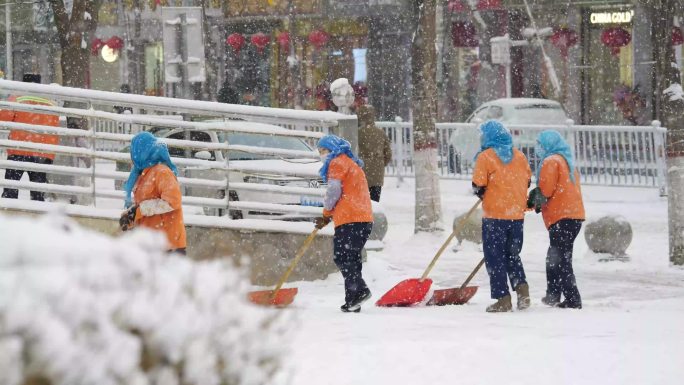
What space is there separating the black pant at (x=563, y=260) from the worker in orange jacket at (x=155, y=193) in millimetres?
3159

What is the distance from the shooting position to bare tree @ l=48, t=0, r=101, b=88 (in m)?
17.1

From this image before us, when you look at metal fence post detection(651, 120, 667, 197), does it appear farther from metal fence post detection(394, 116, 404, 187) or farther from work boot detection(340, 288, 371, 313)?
work boot detection(340, 288, 371, 313)

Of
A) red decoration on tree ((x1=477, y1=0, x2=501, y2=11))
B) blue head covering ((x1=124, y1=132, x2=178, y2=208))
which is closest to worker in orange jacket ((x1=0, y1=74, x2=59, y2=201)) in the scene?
blue head covering ((x1=124, y1=132, x2=178, y2=208))

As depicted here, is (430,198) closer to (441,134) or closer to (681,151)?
(681,151)

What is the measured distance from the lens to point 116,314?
3062 mm

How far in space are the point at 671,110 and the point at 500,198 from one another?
4.33m

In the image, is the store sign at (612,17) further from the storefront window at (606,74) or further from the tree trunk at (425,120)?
the tree trunk at (425,120)

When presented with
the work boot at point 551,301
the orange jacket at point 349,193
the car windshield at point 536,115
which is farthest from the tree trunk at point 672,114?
the car windshield at point 536,115

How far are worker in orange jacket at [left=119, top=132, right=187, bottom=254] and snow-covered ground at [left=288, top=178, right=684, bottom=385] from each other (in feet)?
3.65

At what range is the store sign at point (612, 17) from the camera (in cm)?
3428

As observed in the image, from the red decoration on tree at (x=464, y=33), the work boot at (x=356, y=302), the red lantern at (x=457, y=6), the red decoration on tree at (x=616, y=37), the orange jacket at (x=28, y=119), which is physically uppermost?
the red lantern at (x=457, y=6)

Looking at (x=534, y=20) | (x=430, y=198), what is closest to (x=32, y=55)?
(x=534, y=20)

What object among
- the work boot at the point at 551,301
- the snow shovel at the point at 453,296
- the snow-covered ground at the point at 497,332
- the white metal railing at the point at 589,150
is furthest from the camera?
the white metal railing at the point at 589,150

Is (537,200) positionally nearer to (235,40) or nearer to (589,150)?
(589,150)
